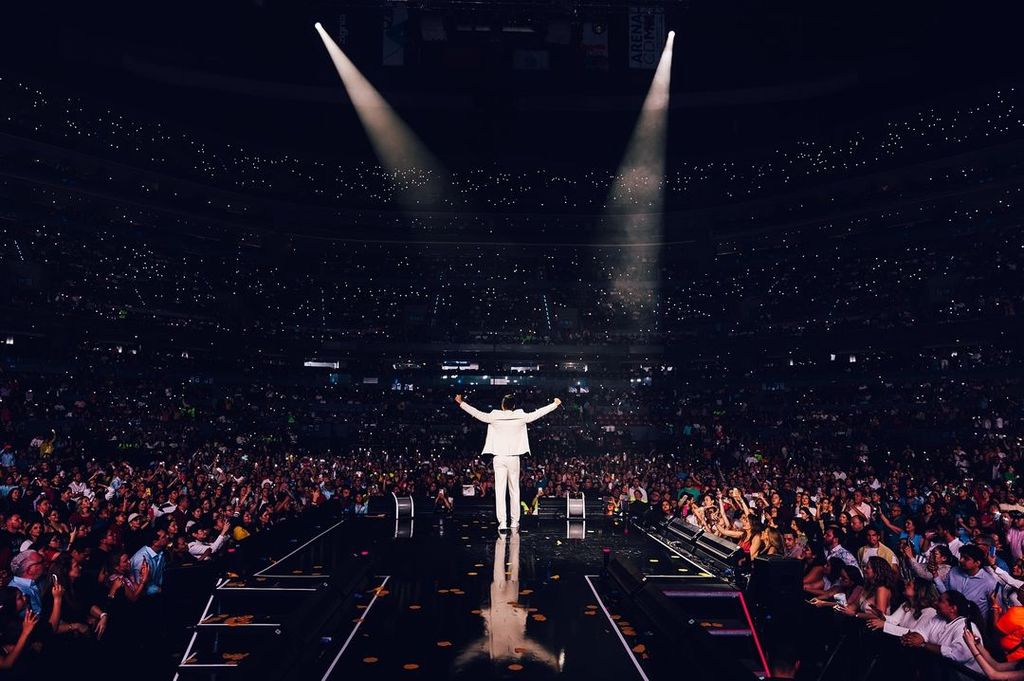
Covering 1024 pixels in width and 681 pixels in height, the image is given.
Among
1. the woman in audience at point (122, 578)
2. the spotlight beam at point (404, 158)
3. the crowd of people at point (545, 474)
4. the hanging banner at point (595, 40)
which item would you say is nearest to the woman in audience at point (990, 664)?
the crowd of people at point (545, 474)

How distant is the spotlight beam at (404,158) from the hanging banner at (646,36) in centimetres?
2140

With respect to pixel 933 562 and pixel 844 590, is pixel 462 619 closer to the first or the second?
pixel 844 590

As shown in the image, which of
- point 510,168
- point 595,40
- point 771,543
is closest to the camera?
point 771,543

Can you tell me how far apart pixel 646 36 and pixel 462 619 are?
1688 centimetres

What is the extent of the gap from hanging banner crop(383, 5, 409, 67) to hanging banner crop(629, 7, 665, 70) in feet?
19.5

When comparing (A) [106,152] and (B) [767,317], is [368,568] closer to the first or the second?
(B) [767,317]

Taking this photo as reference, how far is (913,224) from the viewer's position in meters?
32.2

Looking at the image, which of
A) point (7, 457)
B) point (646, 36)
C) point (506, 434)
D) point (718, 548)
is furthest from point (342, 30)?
point (718, 548)

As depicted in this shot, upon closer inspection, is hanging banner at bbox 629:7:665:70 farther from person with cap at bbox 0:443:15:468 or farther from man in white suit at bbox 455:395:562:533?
person with cap at bbox 0:443:15:468

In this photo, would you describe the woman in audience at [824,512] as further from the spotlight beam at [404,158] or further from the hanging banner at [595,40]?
the spotlight beam at [404,158]

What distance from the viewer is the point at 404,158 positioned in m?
42.4

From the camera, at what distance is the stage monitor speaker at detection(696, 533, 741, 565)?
29.2 feet

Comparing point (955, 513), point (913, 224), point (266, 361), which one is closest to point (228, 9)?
point (266, 361)

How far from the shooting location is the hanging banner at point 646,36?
1770 cm
